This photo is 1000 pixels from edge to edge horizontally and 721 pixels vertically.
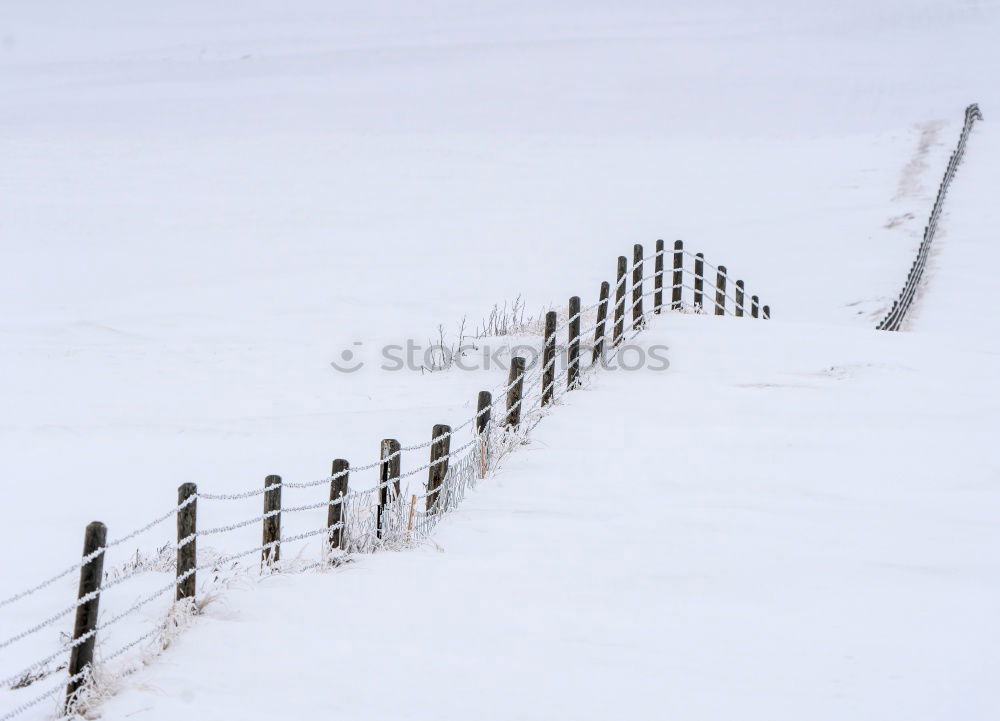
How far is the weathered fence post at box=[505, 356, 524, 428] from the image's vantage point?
417 inches

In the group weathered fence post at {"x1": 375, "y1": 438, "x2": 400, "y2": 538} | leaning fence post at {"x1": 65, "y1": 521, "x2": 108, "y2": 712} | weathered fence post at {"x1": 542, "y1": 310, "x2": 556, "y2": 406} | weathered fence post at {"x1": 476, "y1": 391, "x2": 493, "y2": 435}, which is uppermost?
weathered fence post at {"x1": 542, "y1": 310, "x2": 556, "y2": 406}

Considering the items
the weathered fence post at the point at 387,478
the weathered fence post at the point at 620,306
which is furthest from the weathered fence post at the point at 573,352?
the weathered fence post at the point at 387,478

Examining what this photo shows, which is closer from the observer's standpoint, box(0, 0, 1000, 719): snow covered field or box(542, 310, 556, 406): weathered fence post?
box(0, 0, 1000, 719): snow covered field

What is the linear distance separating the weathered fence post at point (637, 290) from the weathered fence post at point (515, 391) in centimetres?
381

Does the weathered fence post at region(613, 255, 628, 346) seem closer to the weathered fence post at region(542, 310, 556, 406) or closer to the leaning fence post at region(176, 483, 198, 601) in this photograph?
the weathered fence post at region(542, 310, 556, 406)

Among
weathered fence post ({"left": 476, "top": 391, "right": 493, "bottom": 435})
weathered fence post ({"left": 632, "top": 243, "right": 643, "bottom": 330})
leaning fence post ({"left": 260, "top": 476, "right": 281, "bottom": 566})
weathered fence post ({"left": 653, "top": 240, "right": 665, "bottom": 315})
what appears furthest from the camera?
weathered fence post ({"left": 653, "top": 240, "right": 665, "bottom": 315})

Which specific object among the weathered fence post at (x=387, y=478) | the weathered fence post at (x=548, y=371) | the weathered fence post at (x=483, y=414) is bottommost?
the weathered fence post at (x=387, y=478)

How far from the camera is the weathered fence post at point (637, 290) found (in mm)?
14547

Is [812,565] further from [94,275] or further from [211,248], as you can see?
[211,248]

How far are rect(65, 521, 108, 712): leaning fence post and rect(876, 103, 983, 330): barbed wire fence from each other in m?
13.0

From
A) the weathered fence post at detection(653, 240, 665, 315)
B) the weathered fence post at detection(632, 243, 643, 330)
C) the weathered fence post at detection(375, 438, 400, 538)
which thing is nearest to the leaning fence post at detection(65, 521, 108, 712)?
the weathered fence post at detection(375, 438, 400, 538)

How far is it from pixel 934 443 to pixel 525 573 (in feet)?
14.3

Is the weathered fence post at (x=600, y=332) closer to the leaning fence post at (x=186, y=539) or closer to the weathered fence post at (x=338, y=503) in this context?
the weathered fence post at (x=338, y=503)

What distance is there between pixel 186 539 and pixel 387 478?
180 cm
